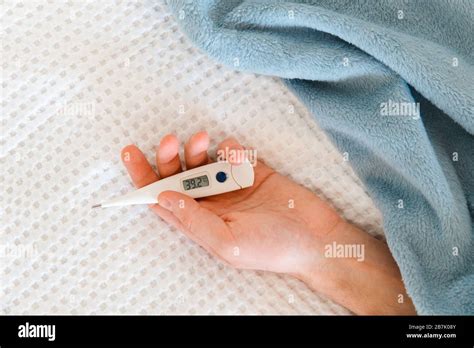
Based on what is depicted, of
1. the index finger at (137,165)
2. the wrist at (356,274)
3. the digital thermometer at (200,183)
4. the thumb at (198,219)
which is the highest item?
the index finger at (137,165)

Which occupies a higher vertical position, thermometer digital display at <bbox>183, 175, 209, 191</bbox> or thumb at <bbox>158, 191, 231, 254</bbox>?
thermometer digital display at <bbox>183, 175, 209, 191</bbox>

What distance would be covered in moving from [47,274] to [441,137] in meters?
0.57

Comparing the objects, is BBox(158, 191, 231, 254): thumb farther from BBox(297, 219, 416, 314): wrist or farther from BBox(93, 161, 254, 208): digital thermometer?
BBox(297, 219, 416, 314): wrist

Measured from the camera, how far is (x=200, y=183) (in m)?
0.82

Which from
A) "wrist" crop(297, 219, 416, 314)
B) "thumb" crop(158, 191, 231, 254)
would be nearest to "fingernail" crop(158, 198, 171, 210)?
"thumb" crop(158, 191, 231, 254)

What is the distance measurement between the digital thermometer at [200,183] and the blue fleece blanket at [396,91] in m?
0.13

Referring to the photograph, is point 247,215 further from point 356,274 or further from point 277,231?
point 356,274

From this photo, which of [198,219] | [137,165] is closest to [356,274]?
[198,219]

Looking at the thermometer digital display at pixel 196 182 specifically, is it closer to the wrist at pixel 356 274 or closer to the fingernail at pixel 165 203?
the fingernail at pixel 165 203

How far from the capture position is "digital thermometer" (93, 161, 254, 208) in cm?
81

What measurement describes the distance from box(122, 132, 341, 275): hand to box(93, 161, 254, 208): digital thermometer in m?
0.02

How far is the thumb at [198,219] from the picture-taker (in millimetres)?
784

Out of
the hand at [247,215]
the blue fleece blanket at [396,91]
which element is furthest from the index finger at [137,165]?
the blue fleece blanket at [396,91]

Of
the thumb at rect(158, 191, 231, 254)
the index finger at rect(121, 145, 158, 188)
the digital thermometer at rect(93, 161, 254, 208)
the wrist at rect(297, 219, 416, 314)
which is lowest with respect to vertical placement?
the wrist at rect(297, 219, 416, 314)
